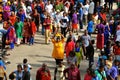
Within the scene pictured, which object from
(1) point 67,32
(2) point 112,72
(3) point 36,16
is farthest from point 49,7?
(2) point 112,72

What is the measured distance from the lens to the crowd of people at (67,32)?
1703 cm

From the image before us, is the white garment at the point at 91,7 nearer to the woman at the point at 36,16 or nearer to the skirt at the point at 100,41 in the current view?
the woman at the point at 36,16

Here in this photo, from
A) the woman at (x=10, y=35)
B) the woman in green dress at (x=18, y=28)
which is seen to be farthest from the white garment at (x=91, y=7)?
the woman at (x=10, y=35)

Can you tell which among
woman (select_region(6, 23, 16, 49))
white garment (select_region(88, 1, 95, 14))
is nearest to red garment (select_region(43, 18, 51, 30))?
woman (select_region(6, 23, 16, 49))

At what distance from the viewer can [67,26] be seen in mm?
26344

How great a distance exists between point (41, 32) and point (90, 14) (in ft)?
11.5

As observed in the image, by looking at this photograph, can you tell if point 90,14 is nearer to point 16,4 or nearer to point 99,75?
point 16,4

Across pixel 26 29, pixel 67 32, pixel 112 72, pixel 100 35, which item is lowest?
pixel 112 72

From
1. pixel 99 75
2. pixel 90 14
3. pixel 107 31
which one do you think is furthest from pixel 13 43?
pixel 99 75

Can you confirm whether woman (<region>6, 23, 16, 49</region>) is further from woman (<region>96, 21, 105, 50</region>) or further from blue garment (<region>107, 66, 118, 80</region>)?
blue garment (<region>107, 66, 118, 80</region>)

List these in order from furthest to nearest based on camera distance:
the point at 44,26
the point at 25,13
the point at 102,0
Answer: the point at 102,0, the point at 25,13, the point at 44,26

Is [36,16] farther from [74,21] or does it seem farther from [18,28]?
[18,28]

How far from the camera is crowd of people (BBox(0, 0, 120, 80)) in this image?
55.9 feet

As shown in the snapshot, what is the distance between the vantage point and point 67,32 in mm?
27188
